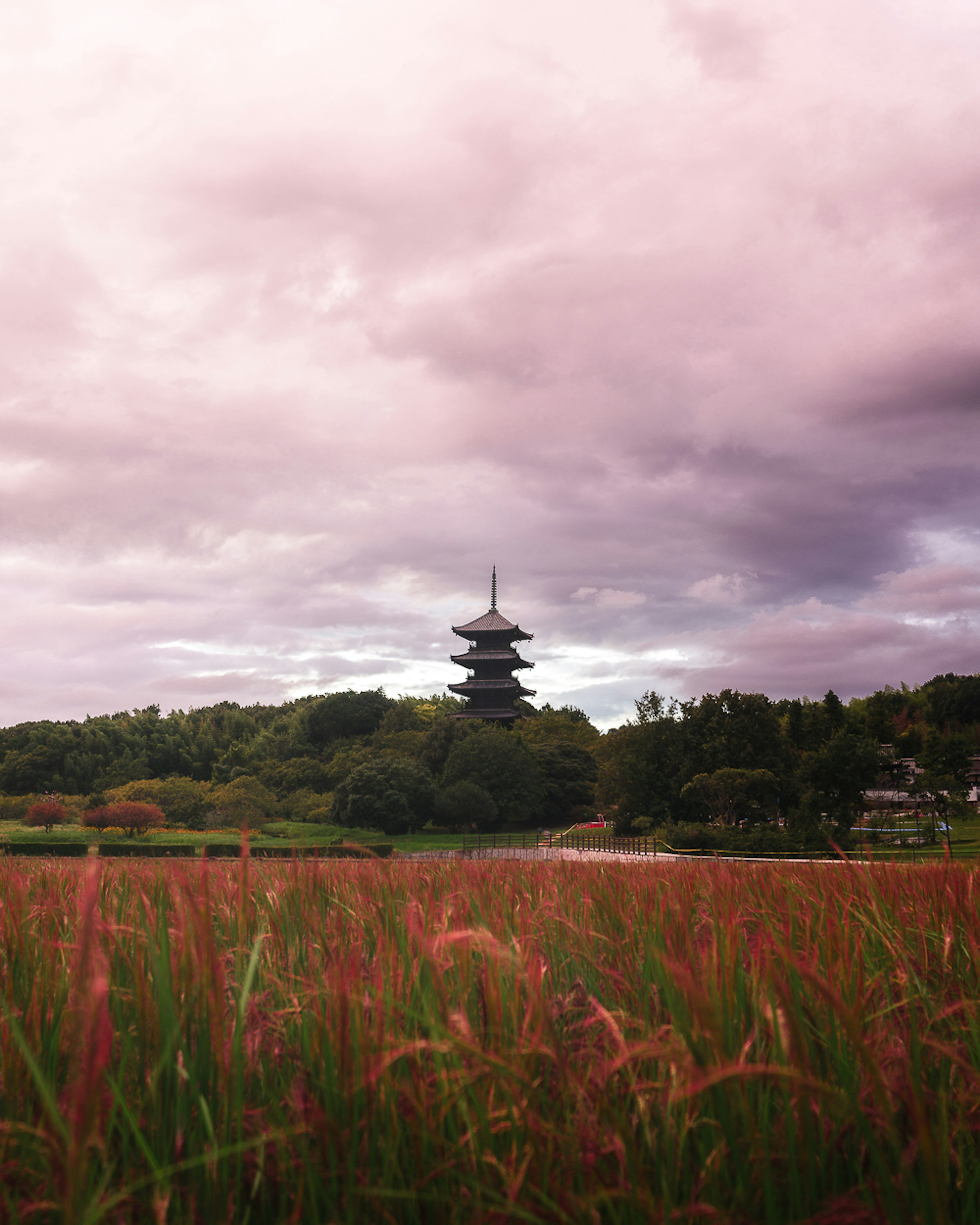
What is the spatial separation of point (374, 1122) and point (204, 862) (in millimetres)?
650

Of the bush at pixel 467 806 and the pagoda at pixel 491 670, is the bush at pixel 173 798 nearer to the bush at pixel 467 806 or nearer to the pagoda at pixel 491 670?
the bush at pixel 467 806

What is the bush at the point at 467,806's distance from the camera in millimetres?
51312

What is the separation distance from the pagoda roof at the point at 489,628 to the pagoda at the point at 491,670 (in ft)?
0.15

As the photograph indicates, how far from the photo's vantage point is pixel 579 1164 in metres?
1.50

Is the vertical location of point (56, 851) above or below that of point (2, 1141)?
below

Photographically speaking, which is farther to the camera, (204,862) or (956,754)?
(956,754)

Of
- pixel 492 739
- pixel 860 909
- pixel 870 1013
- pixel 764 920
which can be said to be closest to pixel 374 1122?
pixel 870 1013

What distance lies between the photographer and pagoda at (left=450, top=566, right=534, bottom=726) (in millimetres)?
72375

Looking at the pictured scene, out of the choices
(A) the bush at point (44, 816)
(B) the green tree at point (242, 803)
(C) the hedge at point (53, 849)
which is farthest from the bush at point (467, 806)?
(C) the hedge at point (53, 849)

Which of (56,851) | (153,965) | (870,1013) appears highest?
(153,965)

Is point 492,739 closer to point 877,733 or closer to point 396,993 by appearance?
point 877,733

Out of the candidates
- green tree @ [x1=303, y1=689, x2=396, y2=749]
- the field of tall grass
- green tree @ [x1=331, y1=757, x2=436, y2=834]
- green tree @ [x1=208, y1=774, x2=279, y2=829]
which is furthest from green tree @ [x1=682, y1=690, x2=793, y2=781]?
the field of tall grass

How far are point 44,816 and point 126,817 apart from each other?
4.39 metres

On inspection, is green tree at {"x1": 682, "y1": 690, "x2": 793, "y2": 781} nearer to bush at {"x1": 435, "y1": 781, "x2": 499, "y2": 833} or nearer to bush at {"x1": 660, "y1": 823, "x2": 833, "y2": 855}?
bush at {"x1": 660, "y1": 823, "x2": 833, "y2": 855}
